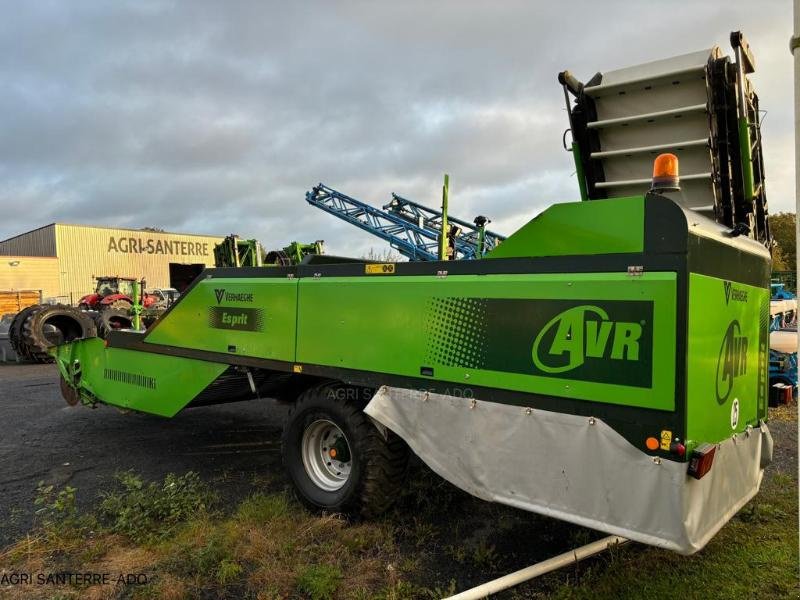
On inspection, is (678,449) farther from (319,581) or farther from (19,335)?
(19,335)

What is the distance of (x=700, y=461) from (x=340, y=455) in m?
2.38

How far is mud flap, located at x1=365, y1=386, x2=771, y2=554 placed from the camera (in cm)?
270

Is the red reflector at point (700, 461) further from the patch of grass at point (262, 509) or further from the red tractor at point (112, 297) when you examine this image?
the red tractor at point (112, 297)

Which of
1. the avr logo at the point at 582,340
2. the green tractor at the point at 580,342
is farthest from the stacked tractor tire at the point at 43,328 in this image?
the avr logo at the point at 582,340

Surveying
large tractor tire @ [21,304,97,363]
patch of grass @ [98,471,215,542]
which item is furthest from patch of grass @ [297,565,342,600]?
large tractor tire @ [21,304,97,363]

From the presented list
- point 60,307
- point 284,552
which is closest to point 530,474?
point 284,552

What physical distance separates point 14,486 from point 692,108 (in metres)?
6.07

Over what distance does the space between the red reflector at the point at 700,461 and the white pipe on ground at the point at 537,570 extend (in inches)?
32.9

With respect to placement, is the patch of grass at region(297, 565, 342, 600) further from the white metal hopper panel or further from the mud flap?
the white metal hopper panel

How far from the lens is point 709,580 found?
10.5 feet

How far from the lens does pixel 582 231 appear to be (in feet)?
9.77

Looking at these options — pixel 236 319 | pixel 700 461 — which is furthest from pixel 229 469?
pixel 700 461

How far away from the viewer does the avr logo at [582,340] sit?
2.77 meters

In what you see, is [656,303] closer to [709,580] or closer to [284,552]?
[709,580]
